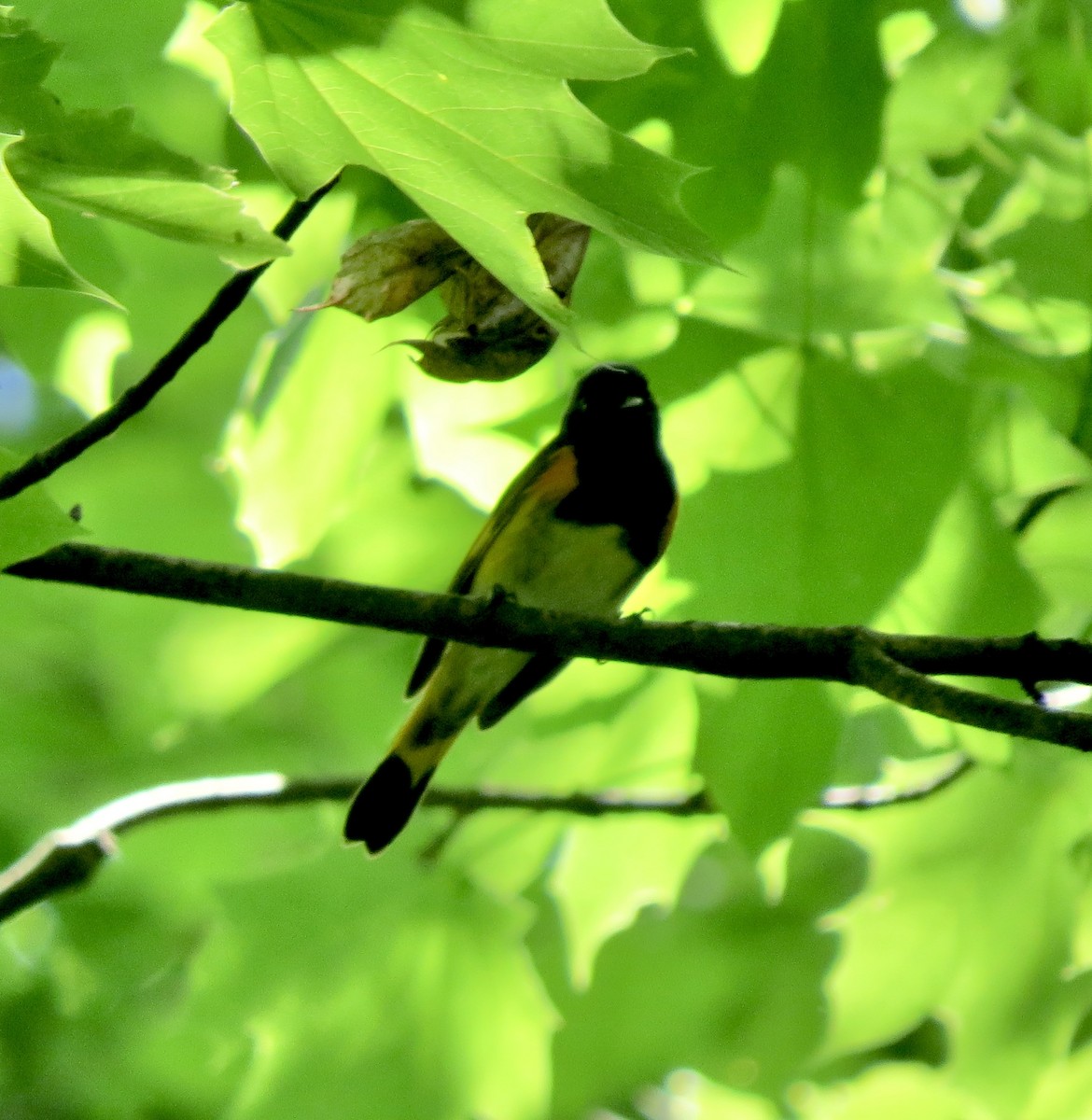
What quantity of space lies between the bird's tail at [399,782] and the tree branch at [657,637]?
57.0 inches

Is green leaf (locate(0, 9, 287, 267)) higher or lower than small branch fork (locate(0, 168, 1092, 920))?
higher

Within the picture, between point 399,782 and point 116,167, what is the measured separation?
2258mm

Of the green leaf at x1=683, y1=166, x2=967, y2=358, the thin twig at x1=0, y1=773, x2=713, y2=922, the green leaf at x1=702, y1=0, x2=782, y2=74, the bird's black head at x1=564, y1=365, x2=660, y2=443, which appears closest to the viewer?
the green leaf at x1=702, y1=0, x2=782, y2=74

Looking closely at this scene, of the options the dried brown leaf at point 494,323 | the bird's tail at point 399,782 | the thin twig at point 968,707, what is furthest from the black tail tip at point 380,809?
the thin twig at point 968,707

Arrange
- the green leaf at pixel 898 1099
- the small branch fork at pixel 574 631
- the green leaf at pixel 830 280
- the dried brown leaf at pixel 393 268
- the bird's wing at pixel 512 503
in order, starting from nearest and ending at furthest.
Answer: the small branch fork at pixel 574 631 → the dried brown leaf at pixel 393 268 → the green leaf at pixel 830 280 → the bird's wing at pixel 512 503 → the green leaf at pixel 898 1099

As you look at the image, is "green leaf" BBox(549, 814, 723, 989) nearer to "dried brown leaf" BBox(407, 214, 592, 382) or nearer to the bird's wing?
the bird's wing

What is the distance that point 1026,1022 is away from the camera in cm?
302

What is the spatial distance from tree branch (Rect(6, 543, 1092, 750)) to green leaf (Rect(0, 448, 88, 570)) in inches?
16.3

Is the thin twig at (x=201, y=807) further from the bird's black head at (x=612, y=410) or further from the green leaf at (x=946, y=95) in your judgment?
the green leaf at (x=946, y=95)

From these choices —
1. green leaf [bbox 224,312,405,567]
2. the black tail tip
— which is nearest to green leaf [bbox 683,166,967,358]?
green leaf [bbox 224,312,405,567]

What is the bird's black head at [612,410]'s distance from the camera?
3.60 meters

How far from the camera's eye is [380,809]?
334 cm

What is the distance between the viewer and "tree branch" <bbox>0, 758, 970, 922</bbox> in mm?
2939

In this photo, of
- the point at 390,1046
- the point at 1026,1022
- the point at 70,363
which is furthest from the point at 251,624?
the point at 1026,1022
